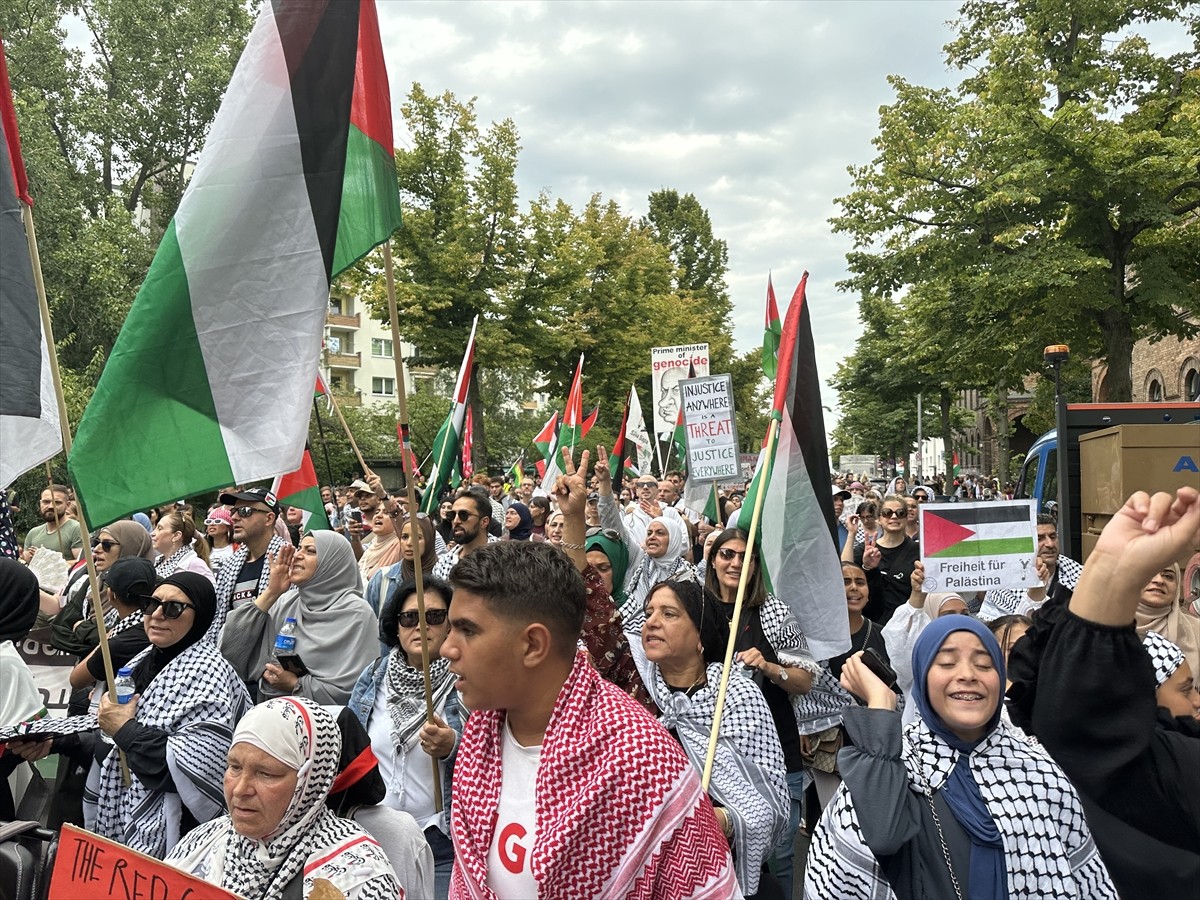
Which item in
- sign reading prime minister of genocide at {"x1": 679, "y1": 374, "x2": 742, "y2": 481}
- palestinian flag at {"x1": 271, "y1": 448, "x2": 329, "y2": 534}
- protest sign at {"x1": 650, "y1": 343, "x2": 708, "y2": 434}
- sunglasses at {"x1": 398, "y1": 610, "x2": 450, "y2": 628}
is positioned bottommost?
sunglasses at {"x1": 398, "y1": 610, "x2": 450, "y2": 628}

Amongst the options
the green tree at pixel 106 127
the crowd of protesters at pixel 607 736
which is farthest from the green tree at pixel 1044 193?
the green tree at pixel 106 127

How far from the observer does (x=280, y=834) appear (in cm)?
269

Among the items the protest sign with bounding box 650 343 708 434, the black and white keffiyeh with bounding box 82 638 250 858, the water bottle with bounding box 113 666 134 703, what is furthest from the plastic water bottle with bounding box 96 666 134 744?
the protest sign with bounding box 650 343 708 434

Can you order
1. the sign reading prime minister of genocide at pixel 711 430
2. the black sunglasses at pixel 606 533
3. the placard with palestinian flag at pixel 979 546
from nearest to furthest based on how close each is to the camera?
the placard with palestinian flag at pixel 979 546
the black sunglasses at pixel 606 533
the sign reading prime minister of genocide at pixel 711 430

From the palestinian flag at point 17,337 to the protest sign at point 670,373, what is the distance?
13.6m

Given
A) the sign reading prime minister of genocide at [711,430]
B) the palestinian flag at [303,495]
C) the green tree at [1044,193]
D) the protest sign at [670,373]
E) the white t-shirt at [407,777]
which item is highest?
the green tree at [1044,193]

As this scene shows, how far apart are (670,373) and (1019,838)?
15.3 metres

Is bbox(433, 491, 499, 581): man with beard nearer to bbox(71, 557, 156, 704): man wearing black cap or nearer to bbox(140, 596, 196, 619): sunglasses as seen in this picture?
bbox(71, 557, 156, 704): man wearing black cap

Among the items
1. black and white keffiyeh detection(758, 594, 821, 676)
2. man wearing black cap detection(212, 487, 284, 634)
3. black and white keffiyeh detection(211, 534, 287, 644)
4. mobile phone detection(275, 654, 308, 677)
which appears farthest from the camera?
man wearing black cap detection(212, 487, 284, 634)

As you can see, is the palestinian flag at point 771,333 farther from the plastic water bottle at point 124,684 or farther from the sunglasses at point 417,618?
the plastic water bottle at point 124,684

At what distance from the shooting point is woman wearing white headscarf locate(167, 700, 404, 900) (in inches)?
103

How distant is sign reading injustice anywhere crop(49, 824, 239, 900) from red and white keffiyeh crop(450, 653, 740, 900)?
2.34 feet

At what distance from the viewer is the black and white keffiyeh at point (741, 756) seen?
10.7ft

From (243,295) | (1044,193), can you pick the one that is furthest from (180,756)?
(1044,193)
